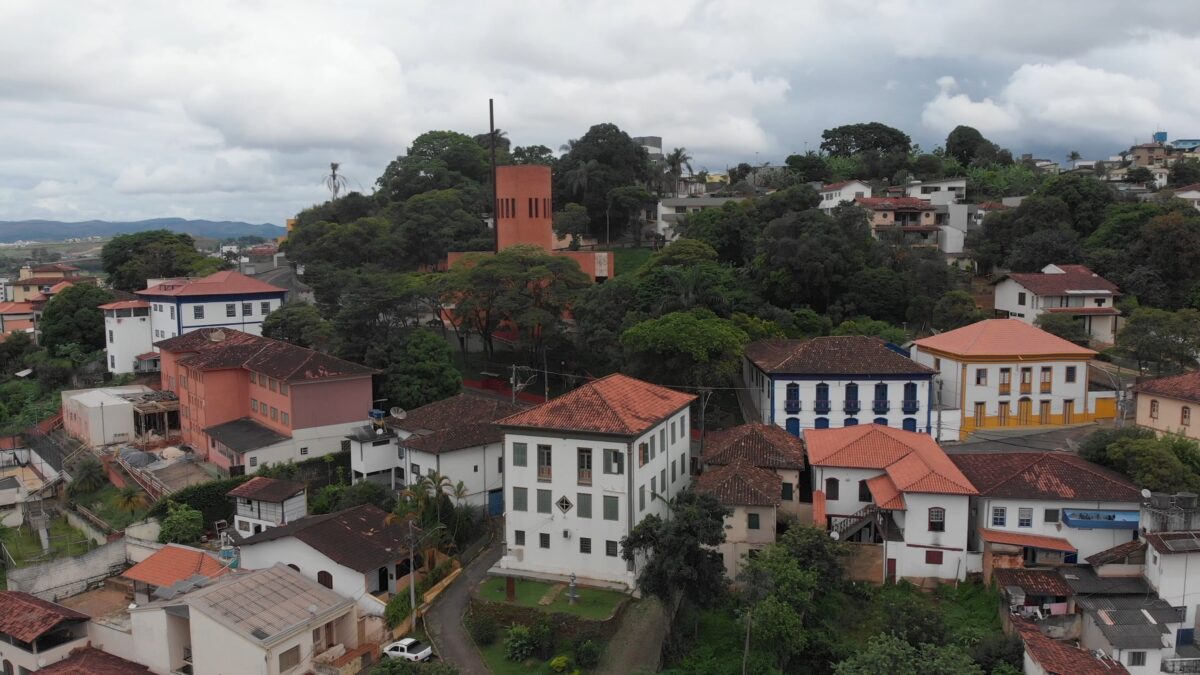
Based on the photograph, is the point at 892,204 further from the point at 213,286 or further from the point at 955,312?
the point at 213,286

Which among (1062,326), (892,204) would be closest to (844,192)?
(892,204)

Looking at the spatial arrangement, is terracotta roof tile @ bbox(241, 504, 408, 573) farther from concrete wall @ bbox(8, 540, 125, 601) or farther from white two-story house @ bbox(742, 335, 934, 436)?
white two-story house @ bbox(742, 335, 934, 436)

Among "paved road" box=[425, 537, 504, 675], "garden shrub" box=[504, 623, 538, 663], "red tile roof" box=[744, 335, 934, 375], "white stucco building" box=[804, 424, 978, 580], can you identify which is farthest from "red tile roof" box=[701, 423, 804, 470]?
"garden shrub" box=[504, 623, 538, 663]

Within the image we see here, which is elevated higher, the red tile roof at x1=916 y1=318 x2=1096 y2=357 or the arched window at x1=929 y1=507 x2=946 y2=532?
the red tile roof at x1=916 y1=318 x2=1096 y2=357

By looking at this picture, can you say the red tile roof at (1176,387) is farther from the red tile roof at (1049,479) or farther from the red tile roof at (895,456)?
the red tile roof at (895,456)

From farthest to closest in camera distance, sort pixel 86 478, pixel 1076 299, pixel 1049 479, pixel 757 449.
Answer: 1. pixel 1076 299
2. pixel 86 478
3. pixel 757 449
4. pixel 1049 479

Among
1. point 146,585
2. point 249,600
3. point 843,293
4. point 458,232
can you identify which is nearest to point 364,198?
point 458,232

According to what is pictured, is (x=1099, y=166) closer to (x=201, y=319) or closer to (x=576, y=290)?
(x=576, y=290)
